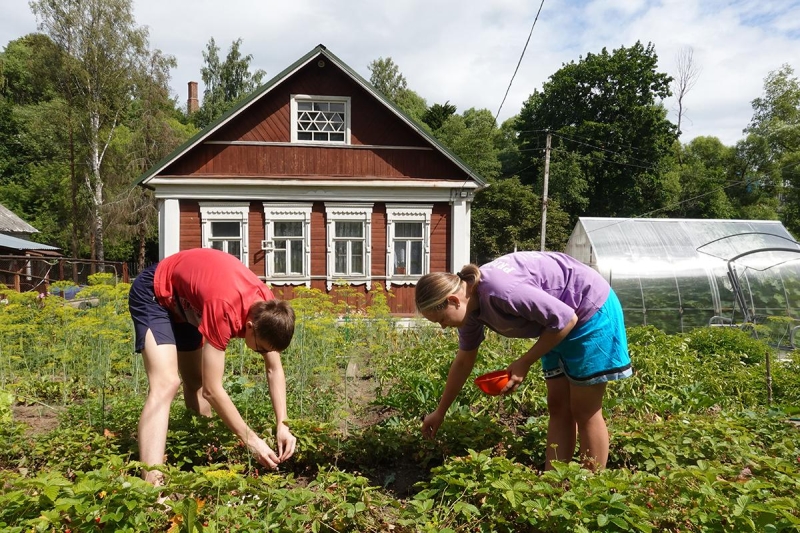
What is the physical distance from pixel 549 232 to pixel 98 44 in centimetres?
2396

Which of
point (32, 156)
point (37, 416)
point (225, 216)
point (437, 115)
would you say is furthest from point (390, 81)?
point (37, 416)

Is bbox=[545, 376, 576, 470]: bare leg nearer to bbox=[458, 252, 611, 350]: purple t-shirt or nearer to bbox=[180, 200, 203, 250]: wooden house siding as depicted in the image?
bbox=[458, 252, 611, 350]: purple t-shirt

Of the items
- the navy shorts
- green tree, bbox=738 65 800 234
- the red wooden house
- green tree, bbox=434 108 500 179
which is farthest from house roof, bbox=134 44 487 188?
green tree, bbox=738 65 800 234

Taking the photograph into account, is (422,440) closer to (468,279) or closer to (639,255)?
(468,279)

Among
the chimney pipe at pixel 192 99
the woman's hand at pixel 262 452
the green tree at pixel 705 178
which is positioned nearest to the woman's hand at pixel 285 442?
the woman's hand at pixel 262 452

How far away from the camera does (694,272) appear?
1094 cm

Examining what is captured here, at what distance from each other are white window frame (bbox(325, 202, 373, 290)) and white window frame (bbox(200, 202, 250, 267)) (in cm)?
182

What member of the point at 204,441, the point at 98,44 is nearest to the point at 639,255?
the point at 204,441

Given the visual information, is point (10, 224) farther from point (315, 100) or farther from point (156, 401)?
point (156, 401)

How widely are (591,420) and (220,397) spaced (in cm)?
188

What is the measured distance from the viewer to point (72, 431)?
324 cm

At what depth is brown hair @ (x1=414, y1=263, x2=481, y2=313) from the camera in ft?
8.34

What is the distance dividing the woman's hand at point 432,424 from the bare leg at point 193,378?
1.40m

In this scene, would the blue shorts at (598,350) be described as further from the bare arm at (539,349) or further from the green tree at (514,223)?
the green tree at (514,223)
